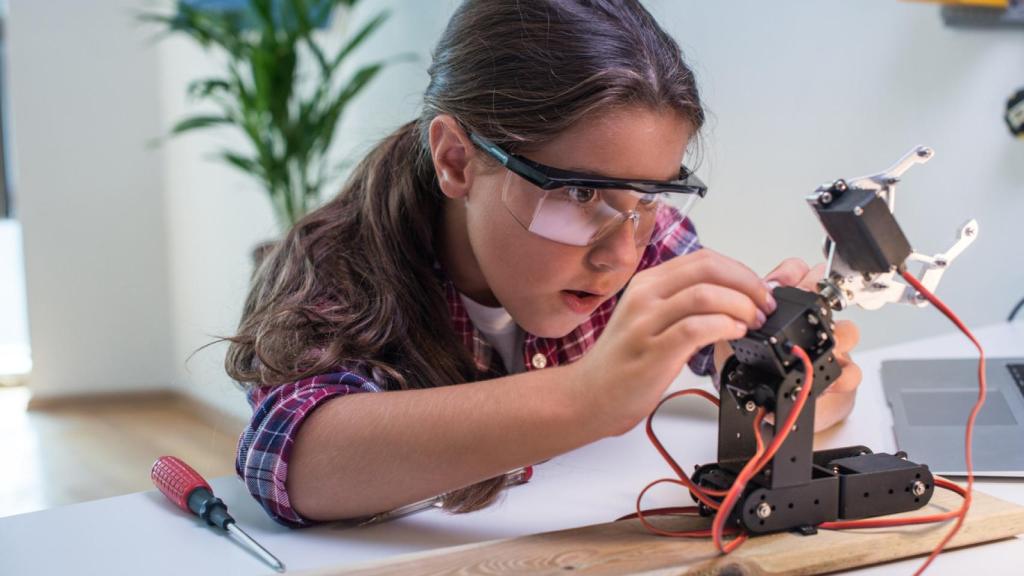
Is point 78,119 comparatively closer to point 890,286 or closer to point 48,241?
point 48,241

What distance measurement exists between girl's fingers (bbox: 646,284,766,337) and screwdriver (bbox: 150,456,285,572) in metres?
0.44

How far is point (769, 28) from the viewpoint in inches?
86.3

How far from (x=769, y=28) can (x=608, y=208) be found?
53.5 inches

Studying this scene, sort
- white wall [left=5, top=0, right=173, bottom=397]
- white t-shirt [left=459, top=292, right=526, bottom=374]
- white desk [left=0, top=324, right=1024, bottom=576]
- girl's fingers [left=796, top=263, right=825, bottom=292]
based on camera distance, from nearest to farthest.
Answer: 1. white desk [left=0, top=324, right=1024, bottom=576]
2. girl's fingers [left=796, top=263, right=825, bottom=292]
3. white t-shirt [left=459, top=292, right=526, bottom=374]
4. white wall [left=5, top=0, right=173, bottom=397]

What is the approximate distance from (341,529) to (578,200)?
421mm

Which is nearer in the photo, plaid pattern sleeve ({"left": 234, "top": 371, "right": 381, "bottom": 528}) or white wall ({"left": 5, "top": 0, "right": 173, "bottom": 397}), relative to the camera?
plaid pattern sleeve ({"left": 234, "top": 371, "right": 381, "bottom": 528})

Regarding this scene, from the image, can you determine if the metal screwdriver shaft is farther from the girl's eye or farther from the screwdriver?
the girl's eye

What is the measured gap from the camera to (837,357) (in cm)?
106

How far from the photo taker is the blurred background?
6.57 ft

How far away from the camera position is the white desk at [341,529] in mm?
877

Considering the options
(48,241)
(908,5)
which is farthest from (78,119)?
(908,5)

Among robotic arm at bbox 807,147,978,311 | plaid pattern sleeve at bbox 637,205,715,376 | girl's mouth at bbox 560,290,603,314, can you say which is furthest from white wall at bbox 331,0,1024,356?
robotic arm at bbox 807,147,978,311

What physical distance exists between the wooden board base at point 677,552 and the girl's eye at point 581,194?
1.11ft

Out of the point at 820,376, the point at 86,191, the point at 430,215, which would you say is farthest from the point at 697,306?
the point at 86,191
